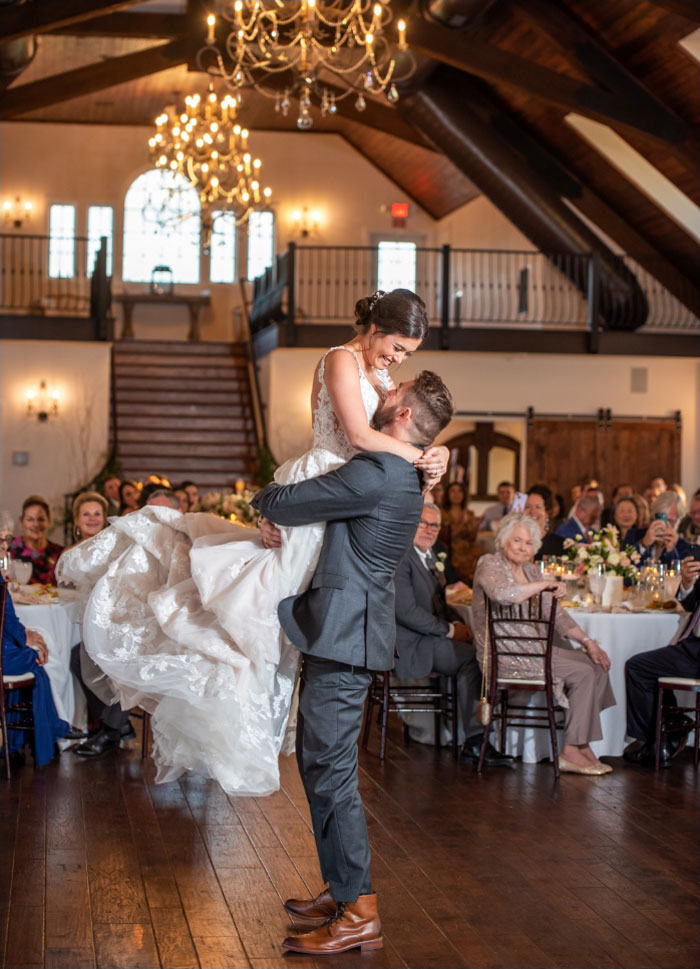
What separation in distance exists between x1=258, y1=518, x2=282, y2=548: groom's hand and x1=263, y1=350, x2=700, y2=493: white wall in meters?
11.1

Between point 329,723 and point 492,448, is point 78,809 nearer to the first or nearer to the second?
point 329,723

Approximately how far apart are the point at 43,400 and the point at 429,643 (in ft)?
30.9

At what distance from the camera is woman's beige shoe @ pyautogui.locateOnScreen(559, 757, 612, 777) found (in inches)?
227

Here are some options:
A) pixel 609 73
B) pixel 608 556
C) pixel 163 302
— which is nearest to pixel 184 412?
pixel 163 302

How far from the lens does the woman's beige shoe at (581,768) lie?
575 cm

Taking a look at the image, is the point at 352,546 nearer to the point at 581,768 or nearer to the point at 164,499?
the point at 581,768

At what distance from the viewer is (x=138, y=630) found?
3.71 metres

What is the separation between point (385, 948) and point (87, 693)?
9.39 feet

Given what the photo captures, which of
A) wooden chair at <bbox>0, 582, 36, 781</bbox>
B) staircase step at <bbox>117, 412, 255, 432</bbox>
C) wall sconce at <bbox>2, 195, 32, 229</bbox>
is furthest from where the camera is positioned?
wall sconce at <bbox>2, 195, 32, 229</bbox>

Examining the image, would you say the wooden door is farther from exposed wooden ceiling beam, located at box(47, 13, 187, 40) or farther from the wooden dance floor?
the wooden dance floor

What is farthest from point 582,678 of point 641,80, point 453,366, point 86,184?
point 86,184

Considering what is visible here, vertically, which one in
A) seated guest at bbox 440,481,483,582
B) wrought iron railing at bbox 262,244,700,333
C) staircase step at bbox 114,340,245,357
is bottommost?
seated guest at bbox 440,481,483,582

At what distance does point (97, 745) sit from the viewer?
18.9 ft

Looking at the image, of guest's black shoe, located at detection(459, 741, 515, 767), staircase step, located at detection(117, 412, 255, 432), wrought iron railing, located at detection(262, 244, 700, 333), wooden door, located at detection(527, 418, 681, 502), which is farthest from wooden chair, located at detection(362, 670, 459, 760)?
staircase step, located at detection(117, 412, 255, 432)
